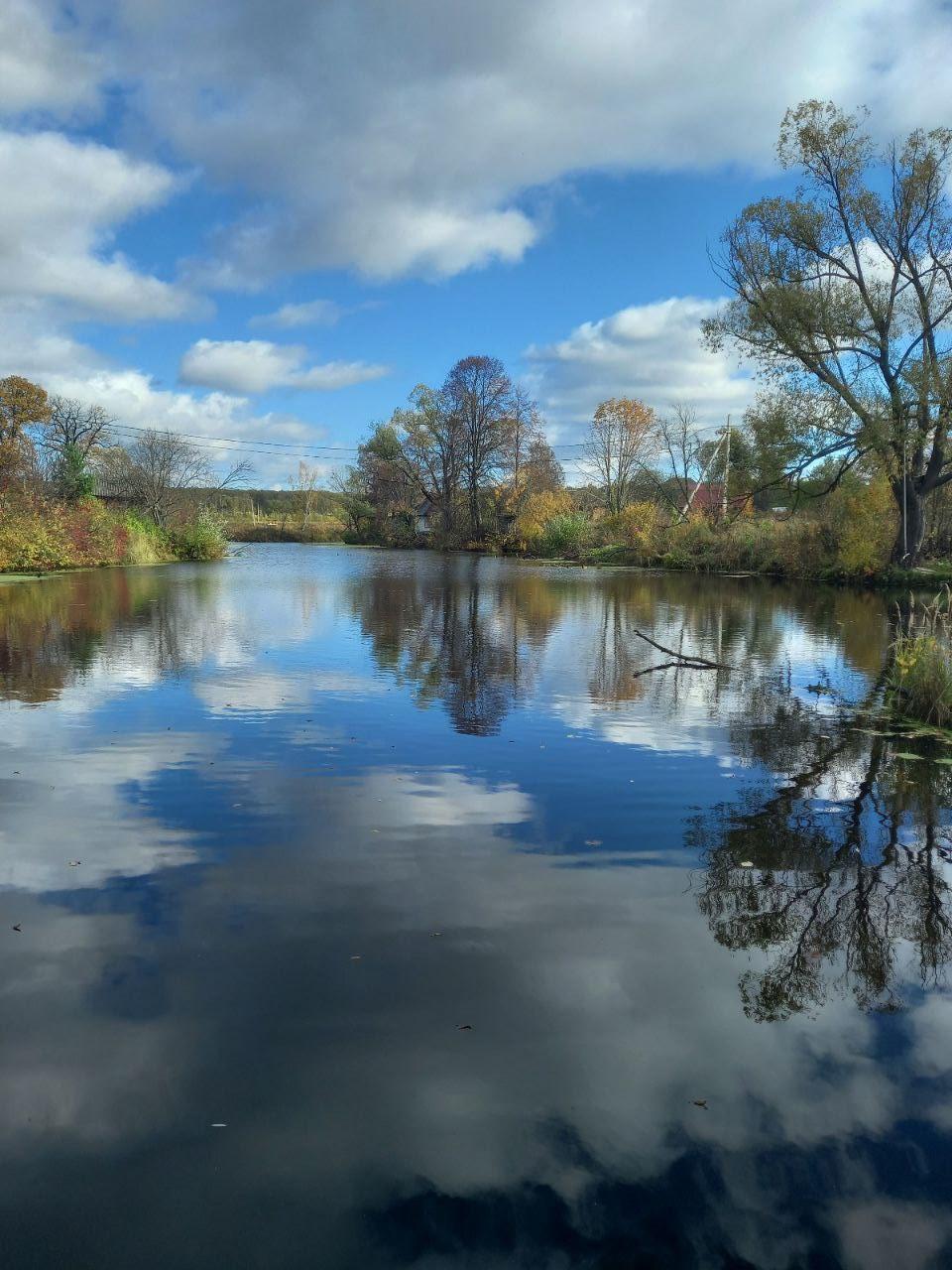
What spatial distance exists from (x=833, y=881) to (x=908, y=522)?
1053 inches

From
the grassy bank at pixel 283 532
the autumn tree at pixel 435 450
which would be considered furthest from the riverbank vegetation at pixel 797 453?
the grassy bank at pixel 283 532

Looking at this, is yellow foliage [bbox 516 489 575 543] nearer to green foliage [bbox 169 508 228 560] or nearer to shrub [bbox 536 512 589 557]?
shrub [bbox 536 512 589 557]

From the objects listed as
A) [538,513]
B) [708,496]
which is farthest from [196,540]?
[708,496]

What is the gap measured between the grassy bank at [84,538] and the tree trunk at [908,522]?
28932 mm

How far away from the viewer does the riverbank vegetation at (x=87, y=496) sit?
2823cm

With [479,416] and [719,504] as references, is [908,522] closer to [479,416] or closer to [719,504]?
[719,504]

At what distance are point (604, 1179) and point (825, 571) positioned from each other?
102 ft

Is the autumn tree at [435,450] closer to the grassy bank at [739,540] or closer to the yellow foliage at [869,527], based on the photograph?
the grassy bank at [739,540]

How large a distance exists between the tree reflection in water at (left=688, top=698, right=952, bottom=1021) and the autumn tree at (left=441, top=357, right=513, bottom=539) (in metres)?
53.9

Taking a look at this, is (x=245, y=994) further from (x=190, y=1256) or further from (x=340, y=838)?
(x=340, y=838)

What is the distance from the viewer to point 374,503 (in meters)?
72.5

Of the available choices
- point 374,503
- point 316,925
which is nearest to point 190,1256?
point 316,925

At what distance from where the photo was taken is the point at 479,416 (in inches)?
2359

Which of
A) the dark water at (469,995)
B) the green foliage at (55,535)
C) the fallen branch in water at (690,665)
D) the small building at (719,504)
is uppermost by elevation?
the small building at (719,504)
